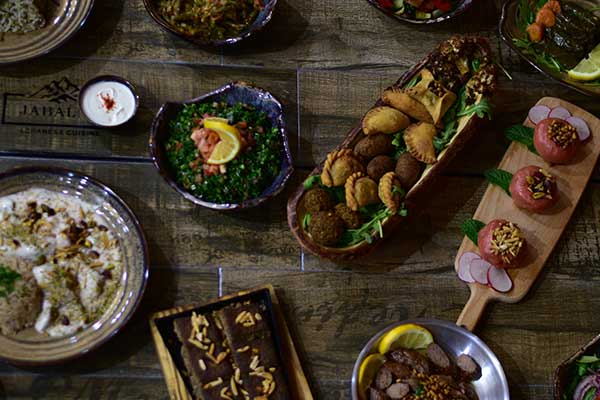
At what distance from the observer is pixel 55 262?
10.6 ft

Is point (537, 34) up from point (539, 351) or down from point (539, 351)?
up

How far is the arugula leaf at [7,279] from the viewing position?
10.1 feet

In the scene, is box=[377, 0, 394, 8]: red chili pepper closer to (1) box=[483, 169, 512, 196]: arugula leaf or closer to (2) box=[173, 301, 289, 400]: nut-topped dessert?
(1) box=[483, 169, 512, 196]: arugula leaf

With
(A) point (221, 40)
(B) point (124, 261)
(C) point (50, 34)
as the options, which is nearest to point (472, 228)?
(A) point (221, 40)

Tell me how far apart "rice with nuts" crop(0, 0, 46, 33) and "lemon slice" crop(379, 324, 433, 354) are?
2368 mm

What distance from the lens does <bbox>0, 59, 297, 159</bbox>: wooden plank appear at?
3.50 metres

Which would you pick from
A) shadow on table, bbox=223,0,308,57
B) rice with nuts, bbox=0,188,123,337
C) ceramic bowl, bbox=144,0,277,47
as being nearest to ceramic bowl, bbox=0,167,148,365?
rice with nuts, bbox=0,188,123,337

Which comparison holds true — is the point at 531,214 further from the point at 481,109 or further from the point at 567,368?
the point at 567,368

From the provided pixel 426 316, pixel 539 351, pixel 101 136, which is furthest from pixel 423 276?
pixel 101 136

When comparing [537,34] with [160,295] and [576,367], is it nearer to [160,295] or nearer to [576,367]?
[576,367]

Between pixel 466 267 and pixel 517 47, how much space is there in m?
1.27

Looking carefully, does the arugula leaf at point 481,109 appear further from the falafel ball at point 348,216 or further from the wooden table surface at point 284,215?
the falafel ball at point 348,216

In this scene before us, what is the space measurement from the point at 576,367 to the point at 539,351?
0.63ft

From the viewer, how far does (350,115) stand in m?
3.80
